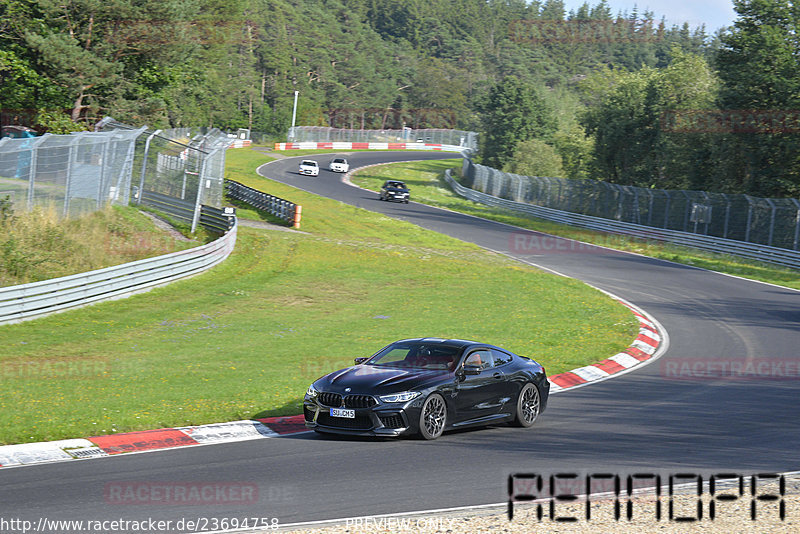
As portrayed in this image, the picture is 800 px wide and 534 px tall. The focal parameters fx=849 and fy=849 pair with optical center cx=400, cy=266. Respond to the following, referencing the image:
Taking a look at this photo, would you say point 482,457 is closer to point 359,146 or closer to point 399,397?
point 399,397

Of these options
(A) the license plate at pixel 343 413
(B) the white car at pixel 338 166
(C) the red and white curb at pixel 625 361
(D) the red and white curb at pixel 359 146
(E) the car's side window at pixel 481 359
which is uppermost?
(D) the red and white curb at pixel 359 146

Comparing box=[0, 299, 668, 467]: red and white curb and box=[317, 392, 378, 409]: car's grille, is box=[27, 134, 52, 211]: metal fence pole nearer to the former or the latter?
box=[0, 299, 668, 467]: red and white curb

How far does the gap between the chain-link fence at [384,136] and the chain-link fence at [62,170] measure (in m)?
86.8

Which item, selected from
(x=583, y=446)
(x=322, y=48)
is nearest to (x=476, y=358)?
(x=583, y=446)

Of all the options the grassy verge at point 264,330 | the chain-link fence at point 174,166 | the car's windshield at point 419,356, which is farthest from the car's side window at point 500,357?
the chain-link fence at point 174,166

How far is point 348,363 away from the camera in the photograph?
634 inches

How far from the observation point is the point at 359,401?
1093 centimetres

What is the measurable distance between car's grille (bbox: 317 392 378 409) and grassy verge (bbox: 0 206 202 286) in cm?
1197

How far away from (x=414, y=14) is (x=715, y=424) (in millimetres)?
187556

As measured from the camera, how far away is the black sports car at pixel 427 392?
35.7 feet

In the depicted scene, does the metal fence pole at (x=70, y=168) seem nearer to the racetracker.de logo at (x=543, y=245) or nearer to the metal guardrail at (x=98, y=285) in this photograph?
the metal guardrail at (x=98, y=285)

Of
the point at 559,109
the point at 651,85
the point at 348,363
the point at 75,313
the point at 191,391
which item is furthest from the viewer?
the point at 559,109

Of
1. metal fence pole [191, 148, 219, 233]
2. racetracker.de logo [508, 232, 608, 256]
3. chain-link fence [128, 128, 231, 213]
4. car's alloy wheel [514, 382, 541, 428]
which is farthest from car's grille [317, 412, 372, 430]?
racetracker.de logo [508, 232, 608, 256]

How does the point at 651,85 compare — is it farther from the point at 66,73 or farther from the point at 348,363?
the point at 348,363
